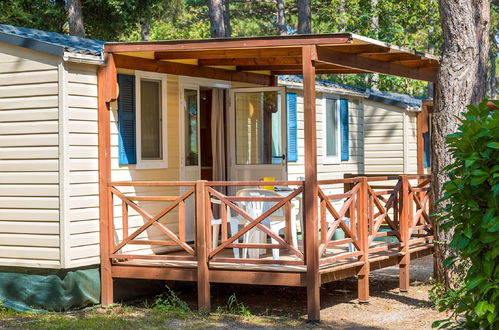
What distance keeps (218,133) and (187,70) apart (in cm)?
134

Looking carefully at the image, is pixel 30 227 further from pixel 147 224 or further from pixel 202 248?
pixel 202 248

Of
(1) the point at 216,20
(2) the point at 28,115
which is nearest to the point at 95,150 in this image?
(2) the point at 28,115

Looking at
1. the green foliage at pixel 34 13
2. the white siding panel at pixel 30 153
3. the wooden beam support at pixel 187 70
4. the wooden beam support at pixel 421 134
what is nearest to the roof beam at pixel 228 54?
the wooden beam support at pixel 187 70

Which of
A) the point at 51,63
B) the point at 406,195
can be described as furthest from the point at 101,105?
the point at 406,195

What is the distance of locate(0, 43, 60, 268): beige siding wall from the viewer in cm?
905

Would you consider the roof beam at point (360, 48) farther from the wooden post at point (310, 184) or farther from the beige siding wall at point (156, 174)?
the beige siding wall at point (156, 174)

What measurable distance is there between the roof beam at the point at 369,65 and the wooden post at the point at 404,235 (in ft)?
4.34

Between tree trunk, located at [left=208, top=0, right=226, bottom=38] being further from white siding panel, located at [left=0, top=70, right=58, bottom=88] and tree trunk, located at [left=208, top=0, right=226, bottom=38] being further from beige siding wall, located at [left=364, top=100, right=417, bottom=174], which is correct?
white siding panel, located at [left=0, top=70, right=58, bottom=88]

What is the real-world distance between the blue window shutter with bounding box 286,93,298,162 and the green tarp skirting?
13.4 feet

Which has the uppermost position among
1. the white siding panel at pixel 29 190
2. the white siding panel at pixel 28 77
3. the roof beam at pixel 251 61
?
the roof beam at pixel 251 61

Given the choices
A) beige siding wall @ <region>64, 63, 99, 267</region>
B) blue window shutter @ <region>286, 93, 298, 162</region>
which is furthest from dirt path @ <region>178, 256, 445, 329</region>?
blue window shutter @ <region>286, 93, 298, 162</region>

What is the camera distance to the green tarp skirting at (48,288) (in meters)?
9.03

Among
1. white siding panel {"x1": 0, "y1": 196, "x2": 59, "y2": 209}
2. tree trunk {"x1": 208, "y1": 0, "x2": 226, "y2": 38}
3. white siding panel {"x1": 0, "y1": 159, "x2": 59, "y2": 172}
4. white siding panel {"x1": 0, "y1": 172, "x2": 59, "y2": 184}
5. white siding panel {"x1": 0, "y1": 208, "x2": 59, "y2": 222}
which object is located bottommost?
white siding panel {"x1": 0, "y1": 208, "x2": 59, "y2": 222}

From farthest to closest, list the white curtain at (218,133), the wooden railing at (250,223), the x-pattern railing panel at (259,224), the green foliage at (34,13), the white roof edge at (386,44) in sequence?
the green foliage at (34,13) → the white curtain at (218,133) → the wooden railing at (250,223) → the x-pattern railing panel at (259,224) → the white roof edge at (386,44)
